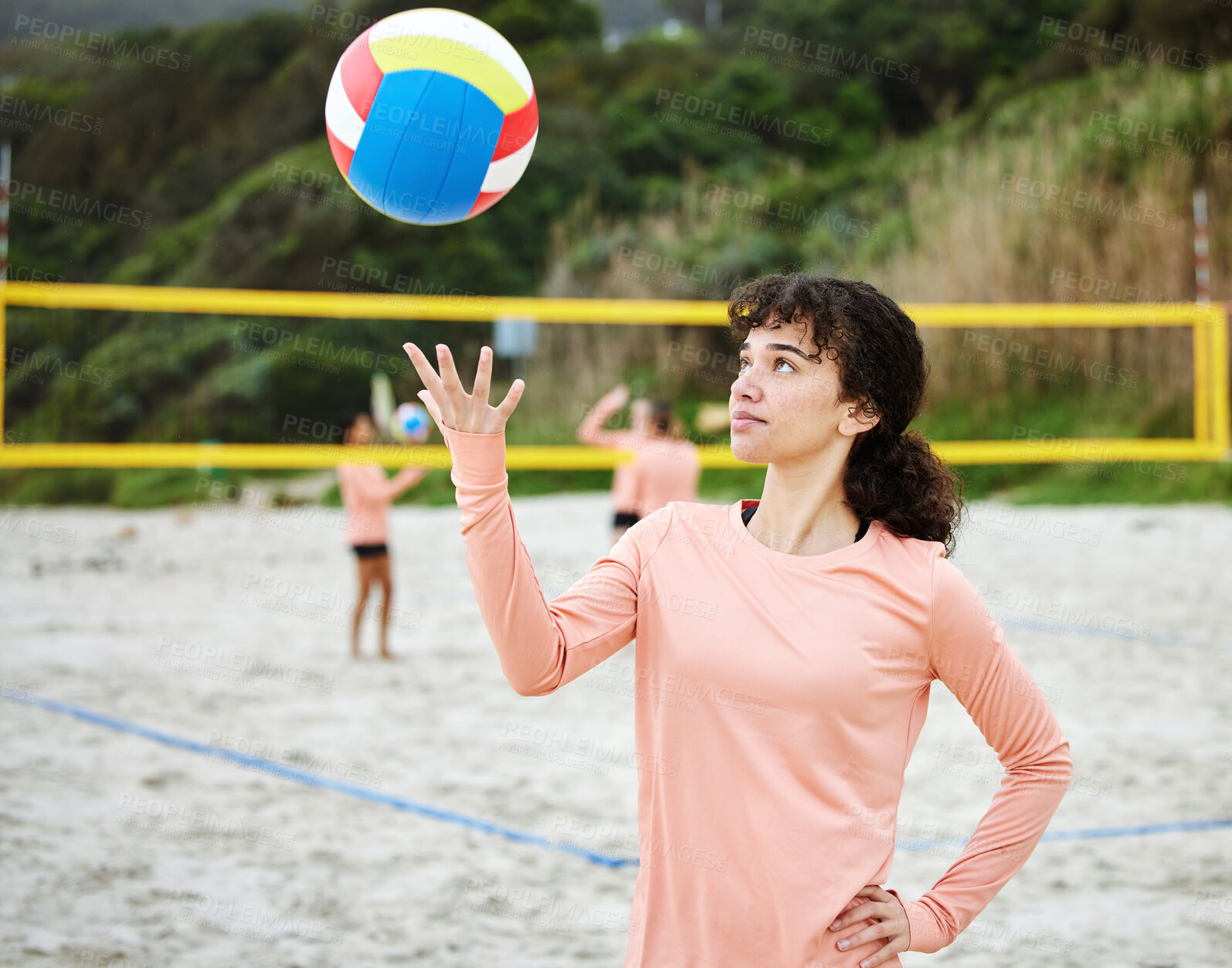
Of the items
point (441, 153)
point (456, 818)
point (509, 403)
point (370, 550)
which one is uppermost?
point (441, 153)

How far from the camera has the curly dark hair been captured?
4.49 ft

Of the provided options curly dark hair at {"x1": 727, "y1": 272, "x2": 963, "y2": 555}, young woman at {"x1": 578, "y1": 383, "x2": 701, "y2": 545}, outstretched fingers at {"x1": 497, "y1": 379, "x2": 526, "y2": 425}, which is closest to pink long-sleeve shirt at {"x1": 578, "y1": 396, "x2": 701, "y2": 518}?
young woman at {"x1": 578, "y1": 383, "x2": 701, "y2": 545}

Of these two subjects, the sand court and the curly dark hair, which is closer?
the curly dark hair

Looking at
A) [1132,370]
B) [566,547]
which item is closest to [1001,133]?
[1132,370]

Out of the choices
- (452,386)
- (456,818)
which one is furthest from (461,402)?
(456,818)

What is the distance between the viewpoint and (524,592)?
1.23 meters

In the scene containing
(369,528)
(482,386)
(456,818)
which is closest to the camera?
(482,386)

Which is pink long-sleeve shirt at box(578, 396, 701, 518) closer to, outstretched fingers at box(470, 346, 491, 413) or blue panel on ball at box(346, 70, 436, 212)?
blue panel on ball at box(346, 70, 436, 212)

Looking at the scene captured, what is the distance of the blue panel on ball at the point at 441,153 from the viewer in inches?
73.8

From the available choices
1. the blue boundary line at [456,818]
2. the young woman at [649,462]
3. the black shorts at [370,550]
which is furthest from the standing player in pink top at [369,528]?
the blue boundary line at [456,818]

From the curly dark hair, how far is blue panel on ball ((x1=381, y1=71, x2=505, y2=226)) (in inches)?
24.5

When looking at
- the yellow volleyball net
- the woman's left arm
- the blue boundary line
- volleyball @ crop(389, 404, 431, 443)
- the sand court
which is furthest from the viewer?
the yellow volleyball net

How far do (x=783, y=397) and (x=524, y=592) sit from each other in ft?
1.20

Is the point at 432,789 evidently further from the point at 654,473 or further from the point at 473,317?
the point at 473,317
